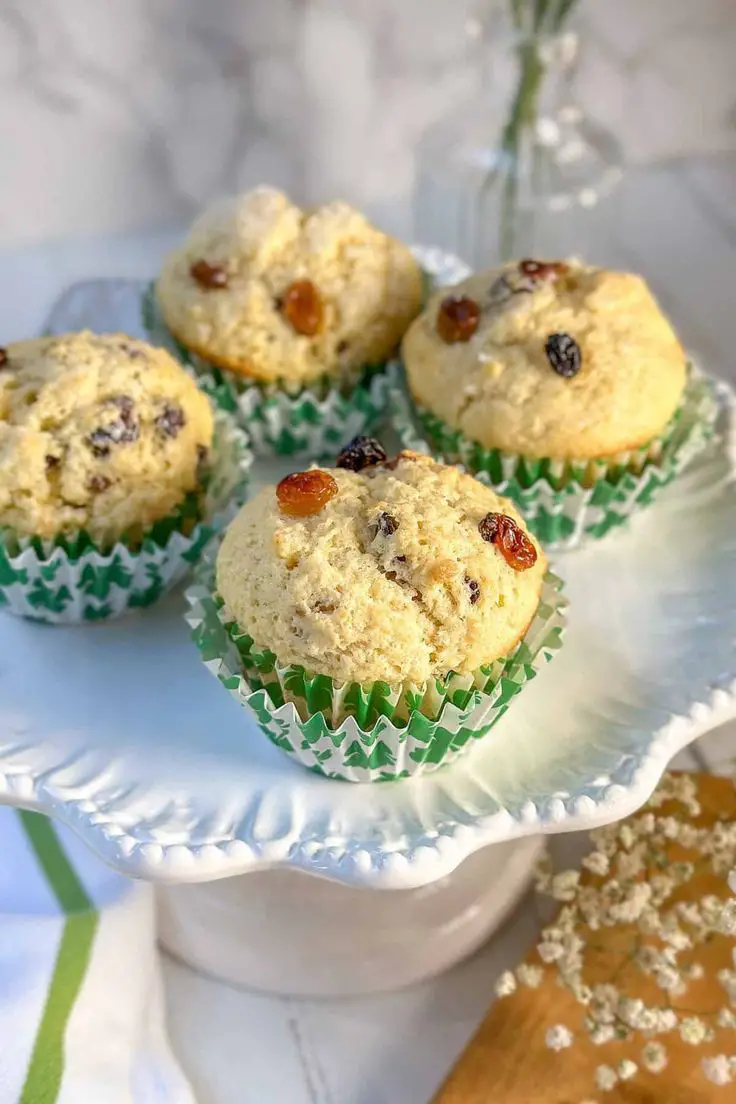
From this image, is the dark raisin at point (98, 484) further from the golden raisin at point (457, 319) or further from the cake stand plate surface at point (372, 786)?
the golden raisin at point (457, 319)

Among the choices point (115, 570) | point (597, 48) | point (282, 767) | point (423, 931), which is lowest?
point (423, 931)

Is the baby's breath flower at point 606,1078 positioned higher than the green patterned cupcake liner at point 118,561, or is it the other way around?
the green patterned cupcake liner at point 118,561

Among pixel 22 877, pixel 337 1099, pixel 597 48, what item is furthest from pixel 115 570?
pixel 597 48

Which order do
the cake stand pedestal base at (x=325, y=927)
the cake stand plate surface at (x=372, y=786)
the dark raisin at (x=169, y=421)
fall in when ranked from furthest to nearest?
the dark raisin at (x=169, y=421), the cake stand pedestal base at (x=325, y=927), the cake stand plate surface at (x=372, y=786)

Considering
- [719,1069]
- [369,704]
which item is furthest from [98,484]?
[719,1069]

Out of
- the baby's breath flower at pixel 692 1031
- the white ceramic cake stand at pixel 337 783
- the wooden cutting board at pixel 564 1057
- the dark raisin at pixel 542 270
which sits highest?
A: the dark raisin at pixel 542 270

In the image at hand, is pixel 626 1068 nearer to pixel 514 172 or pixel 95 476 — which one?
pixel 95 476

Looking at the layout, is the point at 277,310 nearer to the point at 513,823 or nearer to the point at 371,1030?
the point at 513,823

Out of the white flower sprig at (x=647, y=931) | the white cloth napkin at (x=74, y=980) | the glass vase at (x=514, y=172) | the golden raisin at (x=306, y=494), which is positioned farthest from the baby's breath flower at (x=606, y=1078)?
the glass vase at (x=514, y=172)
